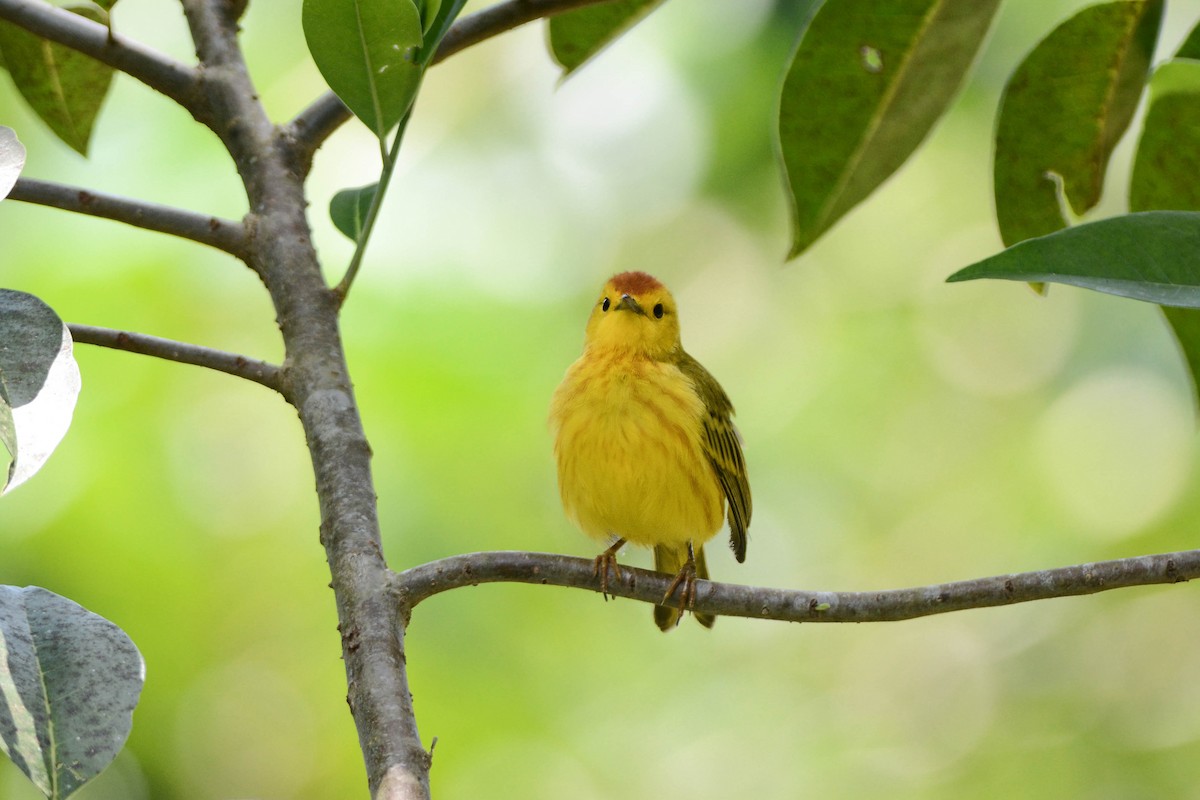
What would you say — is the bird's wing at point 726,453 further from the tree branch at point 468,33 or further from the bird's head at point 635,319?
the tree branch at point 468,33

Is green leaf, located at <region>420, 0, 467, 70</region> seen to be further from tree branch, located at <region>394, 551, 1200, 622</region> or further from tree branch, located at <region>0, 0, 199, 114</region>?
tree branch, located at <region>394, 551, 1200, 622</region>

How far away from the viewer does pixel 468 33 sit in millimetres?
1465

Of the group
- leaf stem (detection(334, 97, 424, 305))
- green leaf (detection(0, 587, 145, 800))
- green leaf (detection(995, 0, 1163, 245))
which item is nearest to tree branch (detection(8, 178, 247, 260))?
leaf stem (detection(334, 97, 424, 305))

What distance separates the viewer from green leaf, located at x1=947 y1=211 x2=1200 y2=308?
110cm

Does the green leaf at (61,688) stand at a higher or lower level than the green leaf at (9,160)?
lower

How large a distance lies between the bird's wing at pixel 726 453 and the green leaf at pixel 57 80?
1.34 m

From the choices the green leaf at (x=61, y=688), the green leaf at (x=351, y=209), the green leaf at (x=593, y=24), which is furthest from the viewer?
the green leaf at (x=593, y=24)

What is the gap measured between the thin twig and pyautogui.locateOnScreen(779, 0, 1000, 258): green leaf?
815 mm

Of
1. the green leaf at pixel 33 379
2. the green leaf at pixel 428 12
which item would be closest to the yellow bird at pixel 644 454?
the green leaf at pixel 428 12

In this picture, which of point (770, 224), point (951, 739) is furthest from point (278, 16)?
point (951, 739)

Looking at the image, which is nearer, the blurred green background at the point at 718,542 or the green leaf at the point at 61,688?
the green leaf at the point at 61,688

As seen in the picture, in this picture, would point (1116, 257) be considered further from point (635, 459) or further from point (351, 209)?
point (635, 459)

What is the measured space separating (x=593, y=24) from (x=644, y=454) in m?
0.92

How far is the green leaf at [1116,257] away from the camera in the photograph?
1100mm
